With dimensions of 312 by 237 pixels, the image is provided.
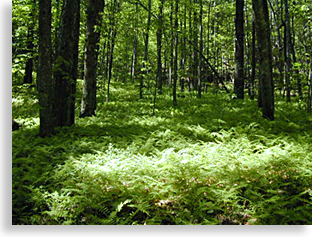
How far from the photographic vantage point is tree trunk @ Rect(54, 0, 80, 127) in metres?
7.84

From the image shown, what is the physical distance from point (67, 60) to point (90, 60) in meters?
2.52

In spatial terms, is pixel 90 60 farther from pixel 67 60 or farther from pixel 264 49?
pixel 264 49

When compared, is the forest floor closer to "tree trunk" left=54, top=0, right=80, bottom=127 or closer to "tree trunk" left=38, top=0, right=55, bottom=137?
"tree trunk" left=38, top=0, right=55, bottom=137

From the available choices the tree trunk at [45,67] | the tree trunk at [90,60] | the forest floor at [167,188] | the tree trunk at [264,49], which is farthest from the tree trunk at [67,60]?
the tree trunk at [264,49]

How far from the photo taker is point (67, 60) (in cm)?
799

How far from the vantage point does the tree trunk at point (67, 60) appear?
25.7 feet

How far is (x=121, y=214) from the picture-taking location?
3.21 meters

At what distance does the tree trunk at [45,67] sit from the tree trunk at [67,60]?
41.7 inches

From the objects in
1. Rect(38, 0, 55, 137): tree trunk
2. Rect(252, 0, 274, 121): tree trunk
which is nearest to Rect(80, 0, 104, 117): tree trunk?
Rect(38, 0, 55, 137): tree trunk

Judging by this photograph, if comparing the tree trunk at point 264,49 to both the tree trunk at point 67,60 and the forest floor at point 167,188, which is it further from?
the tree trunk at point 67,60

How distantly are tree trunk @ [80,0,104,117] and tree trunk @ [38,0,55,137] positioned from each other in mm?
3732
